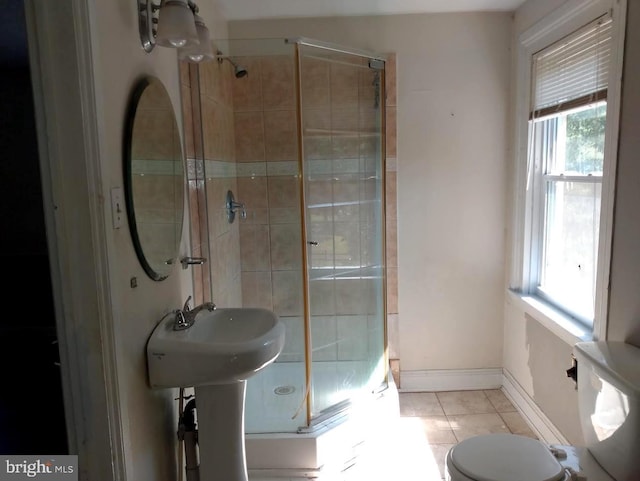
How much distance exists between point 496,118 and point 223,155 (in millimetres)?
1705

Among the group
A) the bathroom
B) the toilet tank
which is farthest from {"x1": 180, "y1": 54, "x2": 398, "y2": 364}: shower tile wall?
the toilet tank

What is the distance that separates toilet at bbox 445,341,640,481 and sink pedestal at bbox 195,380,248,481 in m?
0.77

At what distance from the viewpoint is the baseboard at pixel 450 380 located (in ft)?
10.1

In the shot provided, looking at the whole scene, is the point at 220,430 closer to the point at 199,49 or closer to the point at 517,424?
the point at 199,49

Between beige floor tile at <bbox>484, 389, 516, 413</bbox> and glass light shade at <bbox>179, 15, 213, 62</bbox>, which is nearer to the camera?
glass light shade at <bbox>179, 15, 213, 62</bbox>

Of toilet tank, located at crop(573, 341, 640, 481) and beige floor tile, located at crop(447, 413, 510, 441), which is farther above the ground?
toilet tank, located at crop(573, 341, 640, 481)

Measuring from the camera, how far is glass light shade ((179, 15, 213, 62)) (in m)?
1.62

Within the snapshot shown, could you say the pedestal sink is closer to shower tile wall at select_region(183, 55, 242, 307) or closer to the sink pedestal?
the sink pedestal

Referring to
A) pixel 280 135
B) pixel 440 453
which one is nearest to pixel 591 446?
pixel 440 453

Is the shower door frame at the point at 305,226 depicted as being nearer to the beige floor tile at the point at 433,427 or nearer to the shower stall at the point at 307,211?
the shower stall at the point at 307,211

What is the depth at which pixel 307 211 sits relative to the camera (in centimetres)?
257

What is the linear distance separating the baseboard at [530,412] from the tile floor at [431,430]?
38 millimetres

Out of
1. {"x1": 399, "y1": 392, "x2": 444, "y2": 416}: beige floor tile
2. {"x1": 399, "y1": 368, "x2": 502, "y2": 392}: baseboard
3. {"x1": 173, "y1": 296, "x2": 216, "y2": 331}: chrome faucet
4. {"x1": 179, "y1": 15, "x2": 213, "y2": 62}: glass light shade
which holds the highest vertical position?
{"x1": 179, "y1": 15, "x2": 213, "y2": 62}: glass light shade

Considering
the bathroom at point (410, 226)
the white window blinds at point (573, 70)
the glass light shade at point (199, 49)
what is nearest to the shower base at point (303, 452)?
the bathroom at point (410, 226)
